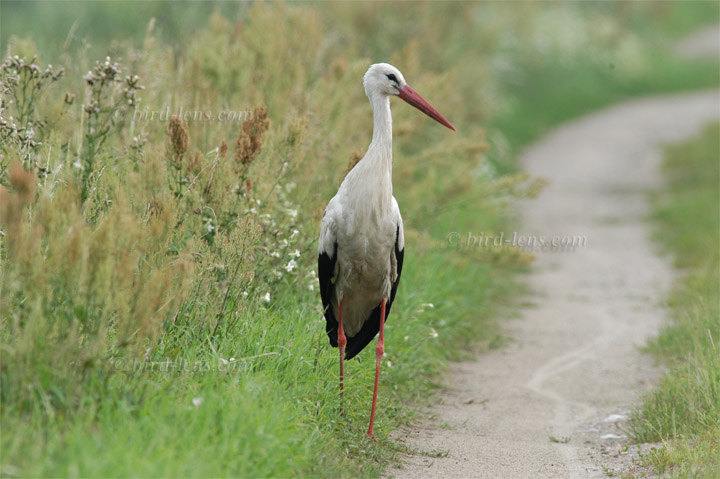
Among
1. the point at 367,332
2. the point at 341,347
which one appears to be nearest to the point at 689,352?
the point at 367,332

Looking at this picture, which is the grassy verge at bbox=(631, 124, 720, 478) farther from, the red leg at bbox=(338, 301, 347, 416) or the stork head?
the stork head

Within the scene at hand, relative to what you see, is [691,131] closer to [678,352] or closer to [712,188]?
[712,188]

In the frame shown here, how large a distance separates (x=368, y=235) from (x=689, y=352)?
279 cm

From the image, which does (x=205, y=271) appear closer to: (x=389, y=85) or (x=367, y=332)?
(x=367, y=332)

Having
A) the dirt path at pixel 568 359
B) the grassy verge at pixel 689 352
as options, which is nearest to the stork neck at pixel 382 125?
the dirt path at pixel 568 359

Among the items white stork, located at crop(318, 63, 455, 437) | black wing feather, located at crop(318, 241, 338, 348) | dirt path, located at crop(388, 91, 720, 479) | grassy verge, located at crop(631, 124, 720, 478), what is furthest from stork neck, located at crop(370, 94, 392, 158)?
grassy verge, located at crop(631, 124, 720, 478)

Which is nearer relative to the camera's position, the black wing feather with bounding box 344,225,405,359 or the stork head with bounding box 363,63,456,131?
the stork head with bounding box 363,63,456,131

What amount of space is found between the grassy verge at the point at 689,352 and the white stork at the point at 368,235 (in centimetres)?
182

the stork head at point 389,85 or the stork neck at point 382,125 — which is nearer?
the stork neck at point 382,125

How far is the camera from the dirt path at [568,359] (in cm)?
529

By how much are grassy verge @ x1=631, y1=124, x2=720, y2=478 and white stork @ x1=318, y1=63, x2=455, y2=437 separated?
1.82 m

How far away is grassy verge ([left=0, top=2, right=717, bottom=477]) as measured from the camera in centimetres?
375

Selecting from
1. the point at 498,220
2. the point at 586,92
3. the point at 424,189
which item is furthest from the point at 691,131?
the point at 424,189

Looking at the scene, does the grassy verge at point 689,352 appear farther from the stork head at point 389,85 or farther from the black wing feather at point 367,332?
the stork head at point 389,85
